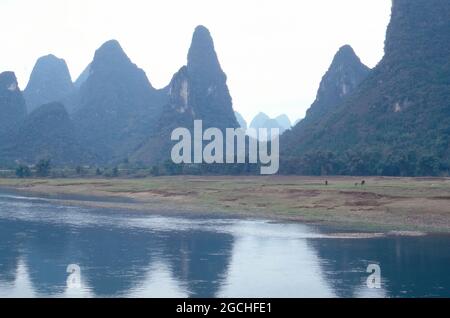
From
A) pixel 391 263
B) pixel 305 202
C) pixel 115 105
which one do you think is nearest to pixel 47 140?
pixel 115 105

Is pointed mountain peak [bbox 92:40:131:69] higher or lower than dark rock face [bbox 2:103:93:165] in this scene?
higher

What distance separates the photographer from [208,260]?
23.9 m

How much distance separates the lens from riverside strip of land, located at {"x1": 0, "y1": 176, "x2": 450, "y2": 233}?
35.2m

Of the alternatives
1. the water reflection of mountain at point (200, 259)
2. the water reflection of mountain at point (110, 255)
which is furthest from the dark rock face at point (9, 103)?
the water reflection of mountain at point (200, 259)

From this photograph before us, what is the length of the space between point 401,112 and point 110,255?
204ft

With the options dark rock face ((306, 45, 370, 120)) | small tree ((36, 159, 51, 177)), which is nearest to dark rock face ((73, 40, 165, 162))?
dark rock face ((306, 45, 370, 120))

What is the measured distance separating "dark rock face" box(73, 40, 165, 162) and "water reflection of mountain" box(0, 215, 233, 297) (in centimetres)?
10146

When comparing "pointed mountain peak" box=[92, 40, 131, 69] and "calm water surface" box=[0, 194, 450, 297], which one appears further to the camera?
"pointed mountain peak" box=[92, 40, 131, 69]

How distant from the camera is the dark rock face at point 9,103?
128875mm

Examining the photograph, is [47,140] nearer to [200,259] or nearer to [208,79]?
[208,79]

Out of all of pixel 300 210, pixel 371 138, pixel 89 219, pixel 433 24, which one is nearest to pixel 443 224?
pixel 300 210

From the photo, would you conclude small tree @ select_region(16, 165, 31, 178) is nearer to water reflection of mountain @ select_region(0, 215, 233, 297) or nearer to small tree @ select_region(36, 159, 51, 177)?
small tree @ select_region(36, 159, 51, 177)

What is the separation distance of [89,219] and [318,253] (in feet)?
56.8

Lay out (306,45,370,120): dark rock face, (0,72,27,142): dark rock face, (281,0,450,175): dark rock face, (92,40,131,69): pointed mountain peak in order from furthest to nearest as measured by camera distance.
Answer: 1. (92,40,131,69): pointed mountain peak
2. (0,72,27,142): dark rock face
3. (306,45,370,120): dark rock face
4. (281,0,450,175): dark rock face
